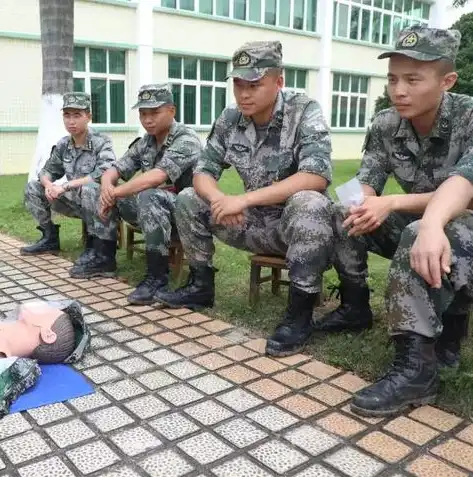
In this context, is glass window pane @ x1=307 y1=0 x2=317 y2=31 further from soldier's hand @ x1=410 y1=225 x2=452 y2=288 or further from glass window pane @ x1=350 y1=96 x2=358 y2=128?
soldier's hand @ x1=410 y1=225 x2=452 y2=288

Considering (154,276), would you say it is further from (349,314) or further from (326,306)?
(349,314)

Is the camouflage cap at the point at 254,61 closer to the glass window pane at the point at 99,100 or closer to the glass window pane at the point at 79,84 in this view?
the glass window pane at the point at 79,84

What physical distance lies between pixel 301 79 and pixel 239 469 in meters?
18.3

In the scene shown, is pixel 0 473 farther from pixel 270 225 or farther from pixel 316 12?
pixel 316 12

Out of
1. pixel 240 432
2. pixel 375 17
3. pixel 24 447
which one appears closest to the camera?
pixel 24 447

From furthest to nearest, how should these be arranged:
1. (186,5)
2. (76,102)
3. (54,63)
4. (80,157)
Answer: (186,5), (54,63), (80,157), (76,102)

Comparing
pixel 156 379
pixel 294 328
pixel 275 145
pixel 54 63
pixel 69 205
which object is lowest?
pixel 156 379

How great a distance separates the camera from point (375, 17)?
20703mm

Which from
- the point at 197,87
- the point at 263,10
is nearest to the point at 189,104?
the point at 197,87

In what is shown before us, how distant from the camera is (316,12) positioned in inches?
731

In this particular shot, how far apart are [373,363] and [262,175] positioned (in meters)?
1.17

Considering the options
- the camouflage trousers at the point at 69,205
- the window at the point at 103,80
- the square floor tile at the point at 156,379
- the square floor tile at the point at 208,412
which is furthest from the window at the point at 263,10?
the square floor tile at the point at 208,412

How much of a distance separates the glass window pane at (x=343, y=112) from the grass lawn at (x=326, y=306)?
645 inches

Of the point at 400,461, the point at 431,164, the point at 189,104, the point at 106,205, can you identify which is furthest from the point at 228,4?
the point at 400,461
